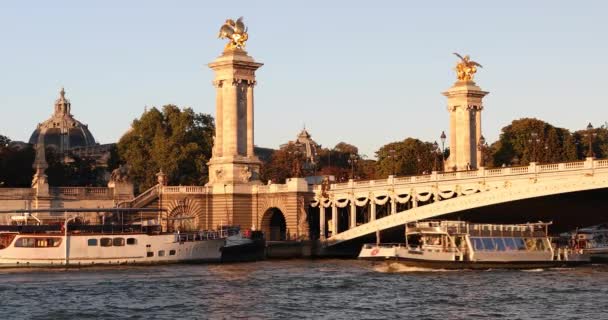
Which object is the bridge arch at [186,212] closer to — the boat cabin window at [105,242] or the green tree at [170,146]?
the green tree at [170,146]

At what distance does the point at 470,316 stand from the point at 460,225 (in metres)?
21.2

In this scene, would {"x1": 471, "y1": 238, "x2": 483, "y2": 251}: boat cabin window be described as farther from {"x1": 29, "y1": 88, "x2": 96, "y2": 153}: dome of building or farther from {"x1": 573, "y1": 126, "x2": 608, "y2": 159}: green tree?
{"x1": 29, "y1": 88, "x2": 96, "y2": 153}: dome of building

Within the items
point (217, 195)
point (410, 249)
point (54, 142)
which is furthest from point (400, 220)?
point (54, 142)

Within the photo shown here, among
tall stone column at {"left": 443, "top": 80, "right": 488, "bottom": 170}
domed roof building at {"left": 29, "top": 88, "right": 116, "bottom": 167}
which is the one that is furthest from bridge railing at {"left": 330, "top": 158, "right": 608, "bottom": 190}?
domed roof building at {"left": 29, "top": 88, "right": 116, "bottom": 167}

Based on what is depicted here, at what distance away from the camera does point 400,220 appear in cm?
7900

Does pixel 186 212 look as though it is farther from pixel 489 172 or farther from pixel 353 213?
pixel 489 172

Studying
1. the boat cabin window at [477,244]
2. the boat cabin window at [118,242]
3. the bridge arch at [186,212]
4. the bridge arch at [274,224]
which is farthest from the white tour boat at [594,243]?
the bridge arch at [186,212]

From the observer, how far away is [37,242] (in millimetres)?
72875

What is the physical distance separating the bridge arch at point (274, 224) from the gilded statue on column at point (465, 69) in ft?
60.6

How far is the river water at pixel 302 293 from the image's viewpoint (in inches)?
1922

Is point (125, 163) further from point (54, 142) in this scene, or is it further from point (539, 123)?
point (54, 142)

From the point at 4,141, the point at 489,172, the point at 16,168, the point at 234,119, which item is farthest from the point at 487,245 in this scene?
the point at 4,141

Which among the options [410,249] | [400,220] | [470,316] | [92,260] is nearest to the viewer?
[470,316]

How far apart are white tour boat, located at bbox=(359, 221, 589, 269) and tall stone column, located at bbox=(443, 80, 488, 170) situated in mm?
31986
